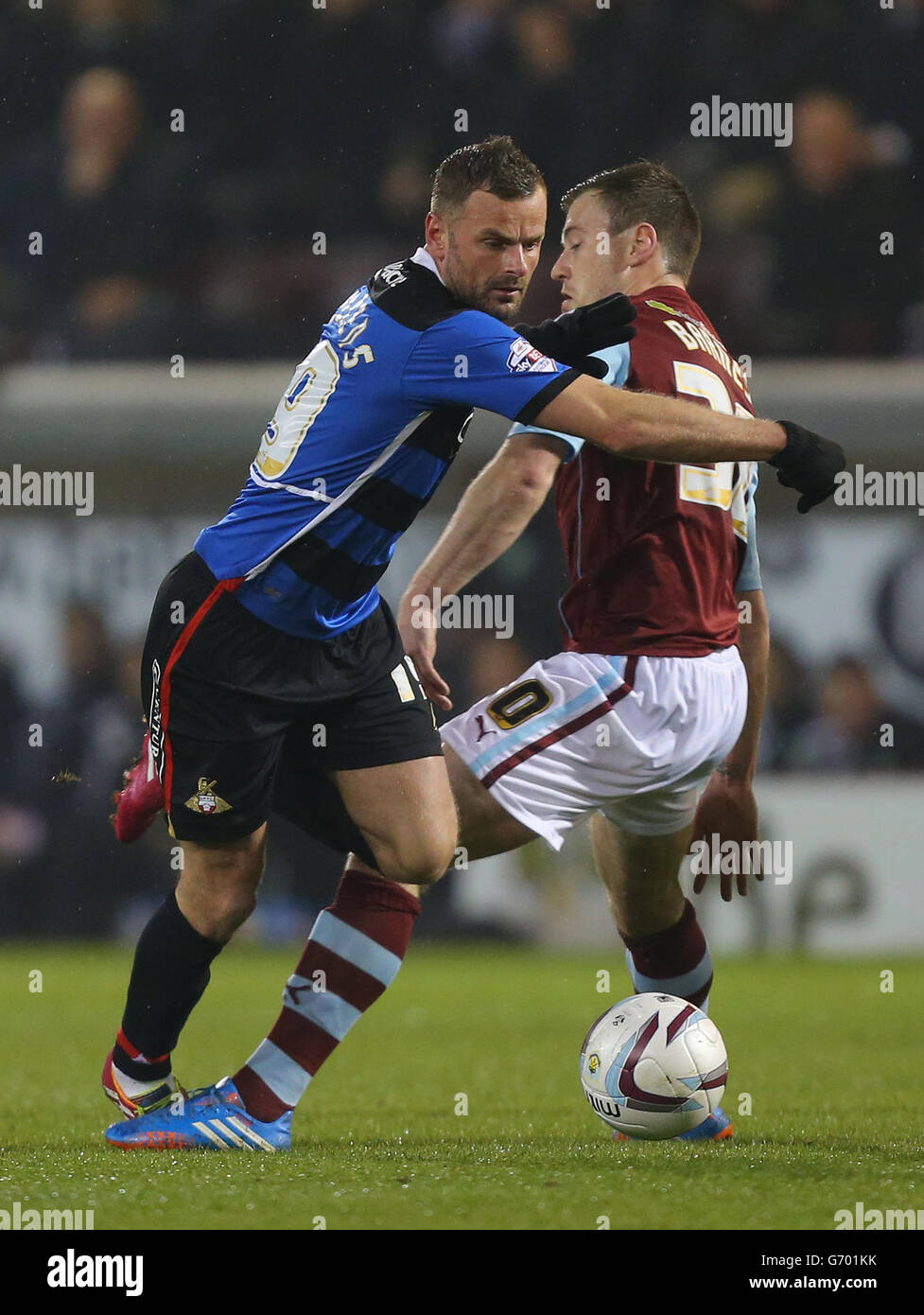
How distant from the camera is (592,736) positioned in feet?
12.3

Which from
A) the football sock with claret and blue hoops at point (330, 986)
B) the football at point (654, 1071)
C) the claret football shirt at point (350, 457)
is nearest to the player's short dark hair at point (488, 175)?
the claret football shirt at point (350, 457)

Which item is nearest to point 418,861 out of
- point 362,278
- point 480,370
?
point 480,370

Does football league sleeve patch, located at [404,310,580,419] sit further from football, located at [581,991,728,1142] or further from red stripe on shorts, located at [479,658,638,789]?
football, located at [581,991,728,1142]

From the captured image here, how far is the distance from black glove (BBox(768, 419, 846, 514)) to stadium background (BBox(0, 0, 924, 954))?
5348mm

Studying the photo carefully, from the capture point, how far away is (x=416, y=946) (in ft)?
30.5

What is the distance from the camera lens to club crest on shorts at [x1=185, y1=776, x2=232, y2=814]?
11.8 ft

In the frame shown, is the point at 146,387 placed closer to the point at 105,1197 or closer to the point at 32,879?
the point at 32,879

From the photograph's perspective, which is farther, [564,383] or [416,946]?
[416,946]

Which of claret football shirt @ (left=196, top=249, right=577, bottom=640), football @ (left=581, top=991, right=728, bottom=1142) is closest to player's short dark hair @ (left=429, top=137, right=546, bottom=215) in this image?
claret football shirt @ (left=196, top=249, right=577, bottom=640)

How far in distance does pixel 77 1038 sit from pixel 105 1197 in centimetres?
329

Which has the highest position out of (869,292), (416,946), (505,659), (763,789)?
(869,292)

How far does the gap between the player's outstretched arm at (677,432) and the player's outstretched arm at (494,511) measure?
0.34m
